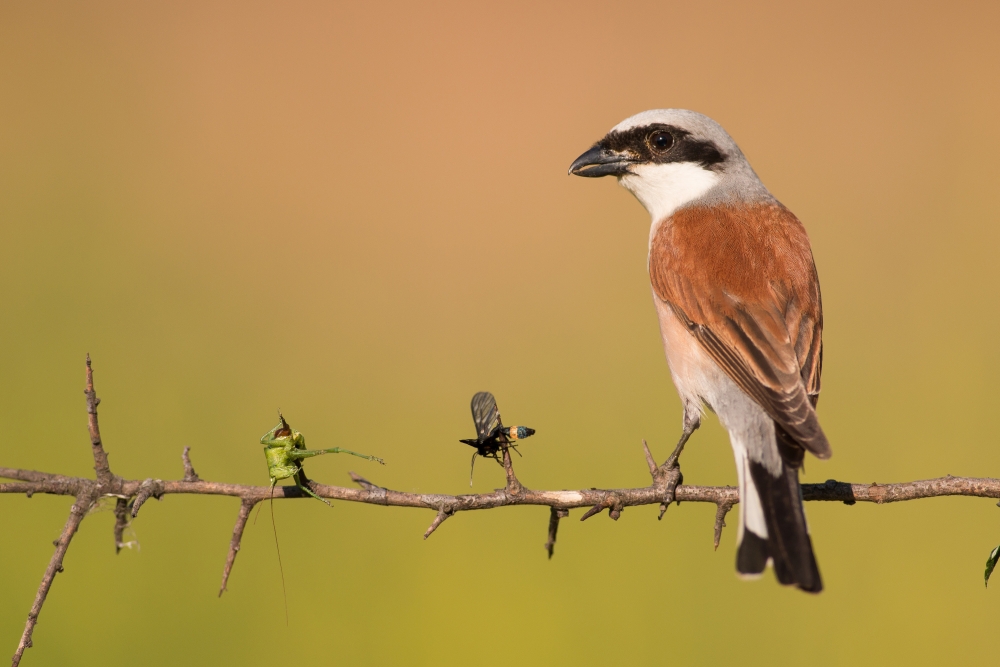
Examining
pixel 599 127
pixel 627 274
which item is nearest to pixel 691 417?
pixel 627 274

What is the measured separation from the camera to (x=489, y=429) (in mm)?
1594

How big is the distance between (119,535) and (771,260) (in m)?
1.80

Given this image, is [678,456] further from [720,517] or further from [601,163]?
[601,163]

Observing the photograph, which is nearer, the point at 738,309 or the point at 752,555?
the point at 752,555

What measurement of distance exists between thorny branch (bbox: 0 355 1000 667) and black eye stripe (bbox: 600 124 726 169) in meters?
Answer: 1.32

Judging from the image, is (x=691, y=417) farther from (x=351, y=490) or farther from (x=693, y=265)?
(x=351, y=490)

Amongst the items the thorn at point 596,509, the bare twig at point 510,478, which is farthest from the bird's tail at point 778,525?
the bare twig at point 510,478

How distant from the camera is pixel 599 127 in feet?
17.7

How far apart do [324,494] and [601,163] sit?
1.82m

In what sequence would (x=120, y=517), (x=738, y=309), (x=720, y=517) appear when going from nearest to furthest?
(x=120, y=517), (x=720, y=517), (x=738, y=309)

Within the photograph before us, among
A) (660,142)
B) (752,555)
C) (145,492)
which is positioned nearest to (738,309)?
(752,555)

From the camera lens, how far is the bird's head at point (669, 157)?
2.98m

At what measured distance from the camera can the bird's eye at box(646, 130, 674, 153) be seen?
3.00 meters

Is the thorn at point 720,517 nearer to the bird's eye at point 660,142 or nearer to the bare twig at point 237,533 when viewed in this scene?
the bare twig at point 237,533
